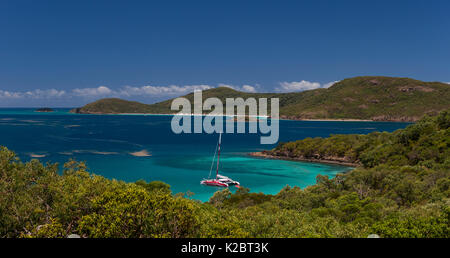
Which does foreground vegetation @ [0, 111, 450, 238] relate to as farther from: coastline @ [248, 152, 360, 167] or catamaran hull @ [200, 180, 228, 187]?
coastline @ [248, 152, 360, 167]

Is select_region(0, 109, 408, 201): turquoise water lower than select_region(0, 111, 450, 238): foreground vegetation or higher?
lower

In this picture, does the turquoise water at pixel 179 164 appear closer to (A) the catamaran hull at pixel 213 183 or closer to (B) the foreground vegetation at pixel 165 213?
(A) the catamaran hull at pixel 213 183

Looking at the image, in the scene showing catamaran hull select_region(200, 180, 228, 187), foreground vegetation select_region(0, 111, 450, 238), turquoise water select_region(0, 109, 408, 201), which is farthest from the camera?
turquoise water select_region(0, 109, 408, 201)

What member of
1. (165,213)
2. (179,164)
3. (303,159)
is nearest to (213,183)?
(179,164)

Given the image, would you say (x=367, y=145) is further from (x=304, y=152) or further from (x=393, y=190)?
(x=393, y=190)

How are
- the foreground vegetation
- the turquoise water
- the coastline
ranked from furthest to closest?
the coastline < the turquoise water < the foreground vegetation

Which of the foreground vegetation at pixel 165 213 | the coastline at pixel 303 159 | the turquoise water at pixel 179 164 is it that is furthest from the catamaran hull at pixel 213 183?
the coastline at pixel 303 159

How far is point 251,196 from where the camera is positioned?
46.7 metres

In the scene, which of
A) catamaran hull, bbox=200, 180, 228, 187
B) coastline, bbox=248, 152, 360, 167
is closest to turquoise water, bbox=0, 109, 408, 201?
catamaran hull, bbox=200, 180, 228, 187

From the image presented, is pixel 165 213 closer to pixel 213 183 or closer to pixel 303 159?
pixel 213 183

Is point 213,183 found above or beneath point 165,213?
beneath

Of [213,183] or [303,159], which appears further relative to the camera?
[303,159]

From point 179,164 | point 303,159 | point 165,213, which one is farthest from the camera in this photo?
point 303,159

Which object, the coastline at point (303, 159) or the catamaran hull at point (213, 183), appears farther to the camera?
the coastline at point (303, 159)
